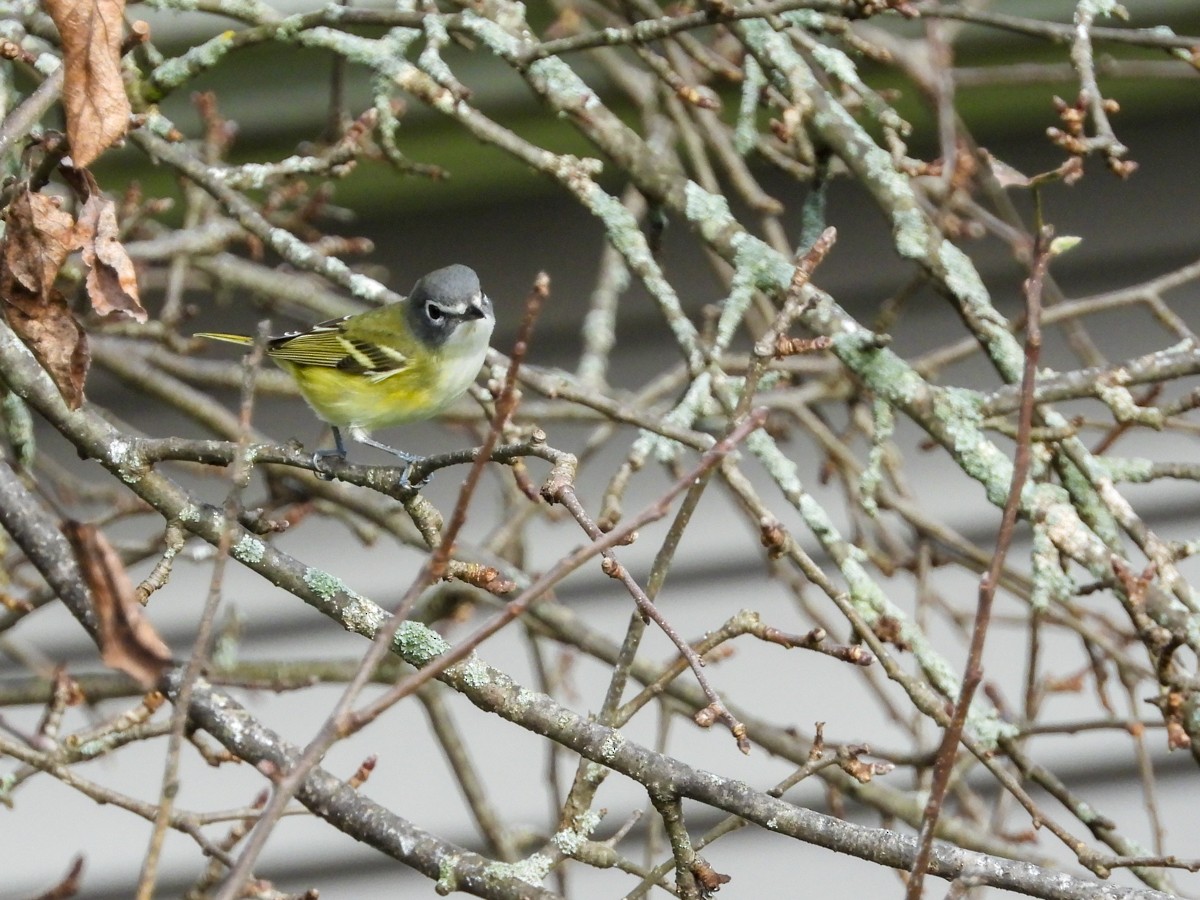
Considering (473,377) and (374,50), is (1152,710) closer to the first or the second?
(473,377)

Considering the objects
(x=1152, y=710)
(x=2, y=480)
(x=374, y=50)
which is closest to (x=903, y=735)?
(x=1152, y=710)

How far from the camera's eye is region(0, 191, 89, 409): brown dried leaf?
1.68 metres

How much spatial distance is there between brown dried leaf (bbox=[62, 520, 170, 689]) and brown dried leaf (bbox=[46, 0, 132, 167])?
659mm

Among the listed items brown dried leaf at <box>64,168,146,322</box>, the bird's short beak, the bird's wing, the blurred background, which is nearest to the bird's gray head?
the bird's short beak

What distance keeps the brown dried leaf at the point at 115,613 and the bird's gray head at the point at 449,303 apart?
1700 mm

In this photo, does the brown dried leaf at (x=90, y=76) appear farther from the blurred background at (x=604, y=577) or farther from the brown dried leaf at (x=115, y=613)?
the blurred background at (x=604, y=577)

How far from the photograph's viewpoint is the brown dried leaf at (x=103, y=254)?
1.72m

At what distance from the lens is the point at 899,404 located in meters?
2.33

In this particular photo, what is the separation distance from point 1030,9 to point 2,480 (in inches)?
→ 134

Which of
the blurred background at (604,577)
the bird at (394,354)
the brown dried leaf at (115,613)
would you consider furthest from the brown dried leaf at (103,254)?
the blurred background at (604,577)

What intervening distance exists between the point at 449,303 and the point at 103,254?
1.18 metres

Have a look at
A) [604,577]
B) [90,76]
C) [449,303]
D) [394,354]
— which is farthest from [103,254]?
[604,577]

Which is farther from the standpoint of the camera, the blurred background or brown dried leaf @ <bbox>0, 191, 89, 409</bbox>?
the blurred background

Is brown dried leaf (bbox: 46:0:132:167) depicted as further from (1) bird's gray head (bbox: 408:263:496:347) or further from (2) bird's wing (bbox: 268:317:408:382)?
(2) bird's wing (bbox: 268:317:408:382)
